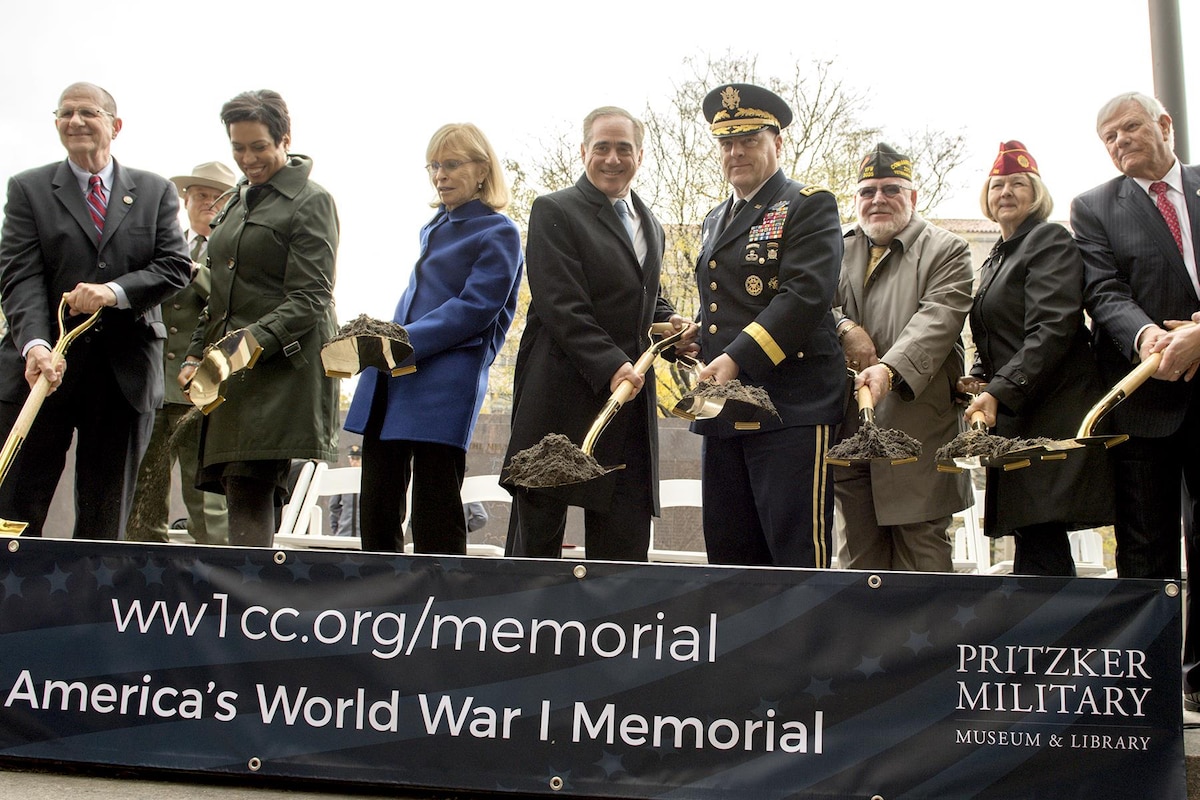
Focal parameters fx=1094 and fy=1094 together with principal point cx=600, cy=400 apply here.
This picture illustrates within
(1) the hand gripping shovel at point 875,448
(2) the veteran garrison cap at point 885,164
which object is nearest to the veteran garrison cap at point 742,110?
(2) the veteran garrison cap at point 885,164

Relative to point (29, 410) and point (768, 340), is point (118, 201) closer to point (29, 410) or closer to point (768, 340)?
point (29, 410)

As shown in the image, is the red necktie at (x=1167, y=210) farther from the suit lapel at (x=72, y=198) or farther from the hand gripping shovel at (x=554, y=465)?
the suit lapel at (x=72, y=198)

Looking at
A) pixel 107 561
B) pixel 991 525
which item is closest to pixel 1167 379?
pixel 991 525

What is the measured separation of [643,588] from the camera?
2596 mm

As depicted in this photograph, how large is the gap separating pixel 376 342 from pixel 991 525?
6.68 feet

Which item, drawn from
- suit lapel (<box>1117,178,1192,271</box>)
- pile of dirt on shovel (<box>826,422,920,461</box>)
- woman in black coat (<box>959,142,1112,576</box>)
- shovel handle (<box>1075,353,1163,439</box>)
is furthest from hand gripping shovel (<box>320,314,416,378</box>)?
suit lapel (<box>1117,178,1192,271</box>)

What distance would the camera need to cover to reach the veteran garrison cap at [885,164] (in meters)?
4.08

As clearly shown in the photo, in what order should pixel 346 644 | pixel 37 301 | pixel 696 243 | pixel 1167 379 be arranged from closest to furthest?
1. pixel 346 644
2. pixel 1167 379
3. pixel 37 301
4. pixel 696 243

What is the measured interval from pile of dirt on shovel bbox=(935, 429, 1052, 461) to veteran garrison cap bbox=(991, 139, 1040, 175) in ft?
3.82

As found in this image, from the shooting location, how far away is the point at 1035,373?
11.3ft

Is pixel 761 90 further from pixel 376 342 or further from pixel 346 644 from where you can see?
pixel 346 644

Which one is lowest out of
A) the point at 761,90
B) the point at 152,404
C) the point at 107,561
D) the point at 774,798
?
the point at 774,798

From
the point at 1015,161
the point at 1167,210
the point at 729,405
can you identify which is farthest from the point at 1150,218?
the point at 729,405

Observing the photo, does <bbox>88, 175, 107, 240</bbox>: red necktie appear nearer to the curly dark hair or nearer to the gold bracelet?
the curly dark hair
